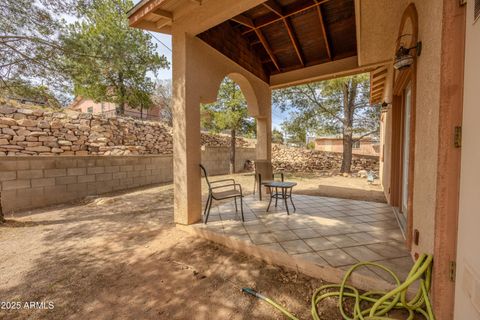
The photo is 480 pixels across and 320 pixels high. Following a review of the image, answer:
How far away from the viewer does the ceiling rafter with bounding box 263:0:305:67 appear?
3.18 m

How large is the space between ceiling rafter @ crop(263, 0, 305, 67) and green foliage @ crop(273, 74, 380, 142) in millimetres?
5228

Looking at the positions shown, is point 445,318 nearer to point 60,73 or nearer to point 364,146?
point 60,73

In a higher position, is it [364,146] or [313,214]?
[364,146]

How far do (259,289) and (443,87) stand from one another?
6.72 feet

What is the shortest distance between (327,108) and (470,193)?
1003cm

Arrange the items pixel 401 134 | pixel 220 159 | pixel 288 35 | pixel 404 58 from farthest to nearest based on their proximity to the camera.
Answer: pixel 220 159
pixel 288 35
pixel 401 134
pixel 404 58

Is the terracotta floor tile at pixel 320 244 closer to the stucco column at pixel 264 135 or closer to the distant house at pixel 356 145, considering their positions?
the stucco column at pixel 264 135

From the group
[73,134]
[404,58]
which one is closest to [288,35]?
[404,58]

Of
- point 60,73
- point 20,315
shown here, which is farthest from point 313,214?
point 60,73

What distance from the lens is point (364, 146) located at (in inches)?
558

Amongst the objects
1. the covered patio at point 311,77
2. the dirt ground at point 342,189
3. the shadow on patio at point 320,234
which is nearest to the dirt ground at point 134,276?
the shadow on patio at point 320,234

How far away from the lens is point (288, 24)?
3771 millimetres

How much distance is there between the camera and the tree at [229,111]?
8.77 m

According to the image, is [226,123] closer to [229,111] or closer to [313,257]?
[229,111]
